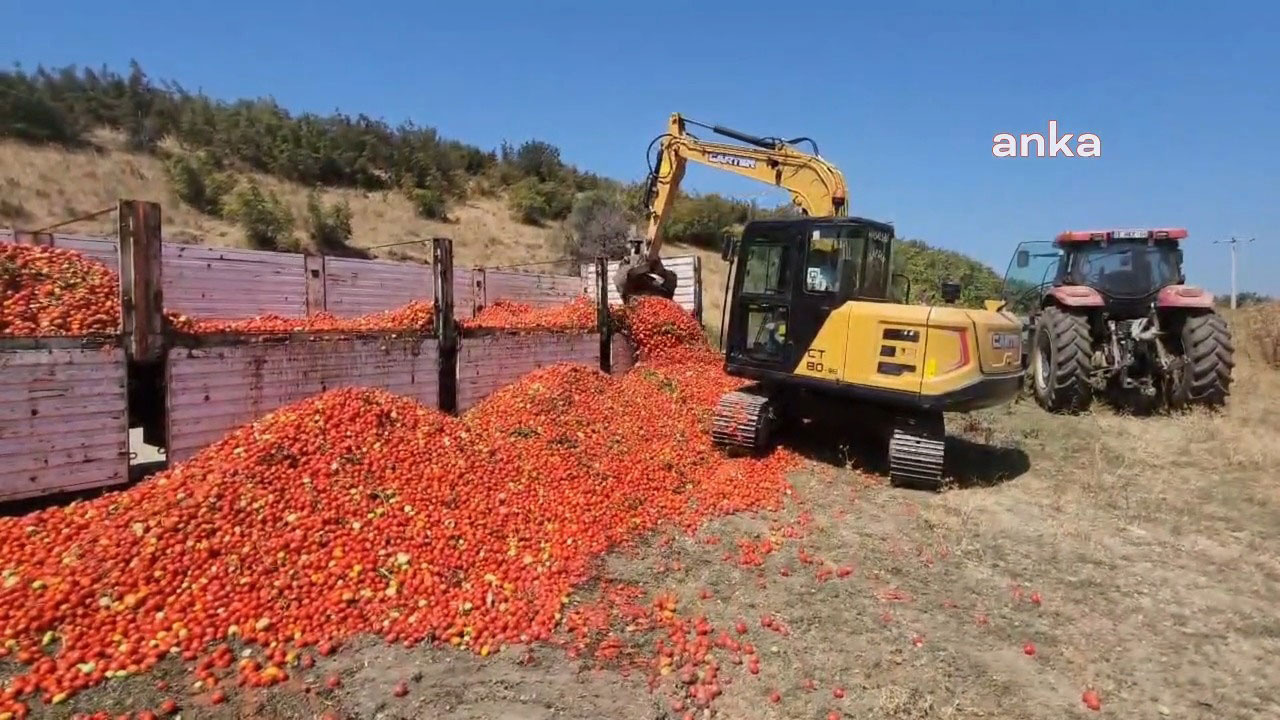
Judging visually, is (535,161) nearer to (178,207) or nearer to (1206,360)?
(178,207)

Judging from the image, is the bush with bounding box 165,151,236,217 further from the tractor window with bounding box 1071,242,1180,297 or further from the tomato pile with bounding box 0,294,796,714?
the tractor window with bounding box 1071,242,1180,297

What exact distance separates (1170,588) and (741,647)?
3.08 metres

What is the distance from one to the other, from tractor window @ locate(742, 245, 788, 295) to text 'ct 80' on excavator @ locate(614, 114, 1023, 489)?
0.5 inches

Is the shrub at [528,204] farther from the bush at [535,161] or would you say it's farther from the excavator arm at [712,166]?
the excavator arm at [712,166]

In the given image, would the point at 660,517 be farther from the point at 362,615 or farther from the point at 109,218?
the point at 109,218

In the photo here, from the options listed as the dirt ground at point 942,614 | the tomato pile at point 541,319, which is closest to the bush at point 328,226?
the tomato pile at point 541,319

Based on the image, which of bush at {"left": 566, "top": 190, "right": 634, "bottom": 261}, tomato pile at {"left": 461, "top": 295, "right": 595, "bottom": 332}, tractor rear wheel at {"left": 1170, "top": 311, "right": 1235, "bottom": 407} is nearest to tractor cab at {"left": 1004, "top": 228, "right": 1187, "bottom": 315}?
tractor rear wheel at {"left": 1170, "top": 311, "right": 1235, "bottom": 407}

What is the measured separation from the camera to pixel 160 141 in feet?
75.2

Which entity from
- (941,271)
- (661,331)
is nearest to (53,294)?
(661,331)

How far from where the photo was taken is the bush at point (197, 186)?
65.6ft

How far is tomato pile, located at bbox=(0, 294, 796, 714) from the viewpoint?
3629 millimetres

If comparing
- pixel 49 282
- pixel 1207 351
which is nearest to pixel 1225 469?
pixel 1207 351

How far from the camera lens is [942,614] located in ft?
14.3

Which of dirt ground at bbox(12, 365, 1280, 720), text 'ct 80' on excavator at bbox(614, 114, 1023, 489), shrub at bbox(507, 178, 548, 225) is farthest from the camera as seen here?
shrub at bbox(507, 178, 548, 225)
